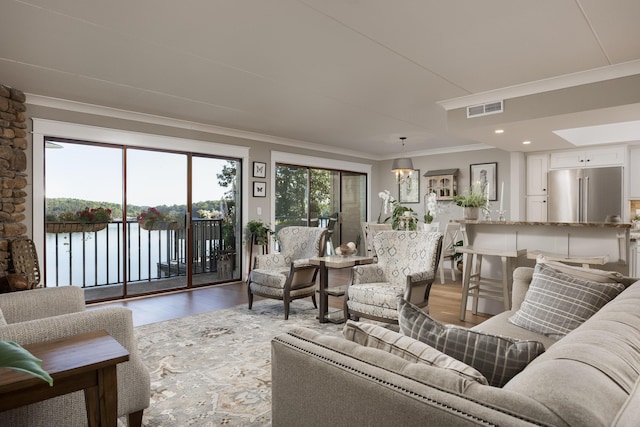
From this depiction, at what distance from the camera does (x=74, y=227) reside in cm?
476

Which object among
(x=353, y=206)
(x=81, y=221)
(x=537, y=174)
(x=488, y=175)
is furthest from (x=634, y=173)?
(x=81, y=221)

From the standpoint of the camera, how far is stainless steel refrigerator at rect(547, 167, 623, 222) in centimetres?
573

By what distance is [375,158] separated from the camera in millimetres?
8883

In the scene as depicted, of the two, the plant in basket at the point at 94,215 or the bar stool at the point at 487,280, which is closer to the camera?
the bar stool at the point at 487,280

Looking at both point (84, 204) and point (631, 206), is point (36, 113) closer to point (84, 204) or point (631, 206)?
point (84, 204)

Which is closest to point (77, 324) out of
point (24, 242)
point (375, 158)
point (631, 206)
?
point (24, 242)

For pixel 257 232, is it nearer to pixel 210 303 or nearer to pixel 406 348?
pixel 210 303

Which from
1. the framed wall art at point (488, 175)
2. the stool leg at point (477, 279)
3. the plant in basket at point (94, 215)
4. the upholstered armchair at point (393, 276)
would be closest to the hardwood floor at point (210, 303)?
the stool leg at point (477, 279)

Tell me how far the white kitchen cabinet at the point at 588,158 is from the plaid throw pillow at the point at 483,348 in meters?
6.07

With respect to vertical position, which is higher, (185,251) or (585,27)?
(585,27)

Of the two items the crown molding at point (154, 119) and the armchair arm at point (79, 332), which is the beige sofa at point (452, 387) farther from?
the crown molding at point (154, 119)

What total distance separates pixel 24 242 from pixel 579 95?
18.7 ft

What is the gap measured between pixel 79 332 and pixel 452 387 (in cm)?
159

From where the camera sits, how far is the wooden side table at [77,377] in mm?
1186
